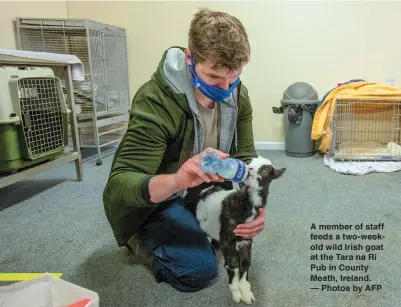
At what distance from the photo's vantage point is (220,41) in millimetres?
845

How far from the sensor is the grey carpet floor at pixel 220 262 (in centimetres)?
108

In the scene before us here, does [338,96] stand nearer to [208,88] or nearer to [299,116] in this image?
[299,116]

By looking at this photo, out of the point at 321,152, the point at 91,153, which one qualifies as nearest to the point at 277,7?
the point at 321,152

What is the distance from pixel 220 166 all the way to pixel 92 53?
2.22 m

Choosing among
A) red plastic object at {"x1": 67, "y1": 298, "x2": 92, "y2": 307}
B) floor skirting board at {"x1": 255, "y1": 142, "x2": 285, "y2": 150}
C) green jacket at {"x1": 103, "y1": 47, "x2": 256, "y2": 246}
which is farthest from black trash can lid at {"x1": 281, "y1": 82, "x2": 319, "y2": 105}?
red plastic object at {"x1": 67, "y1": 298, "x2": 92, "y2": 307}

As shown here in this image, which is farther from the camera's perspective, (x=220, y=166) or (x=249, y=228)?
(x=249, y=228)

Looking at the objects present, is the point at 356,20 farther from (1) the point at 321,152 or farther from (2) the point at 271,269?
(2) the point at 271,269

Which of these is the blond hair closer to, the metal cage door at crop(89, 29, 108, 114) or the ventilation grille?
the ventilation grille

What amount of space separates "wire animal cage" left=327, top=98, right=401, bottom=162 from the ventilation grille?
1.97 meters

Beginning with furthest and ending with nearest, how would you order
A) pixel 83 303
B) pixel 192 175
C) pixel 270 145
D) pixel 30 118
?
1. pixel 270 145
2. pixel 30 118
3. pixel 192 175
4. pixel 83 303

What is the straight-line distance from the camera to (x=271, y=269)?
1218 millimetres

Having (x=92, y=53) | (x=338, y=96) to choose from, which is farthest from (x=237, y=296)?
(x=92, y=53)

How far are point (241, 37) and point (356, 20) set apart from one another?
2.41m

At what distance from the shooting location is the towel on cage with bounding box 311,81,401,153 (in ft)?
8.26
